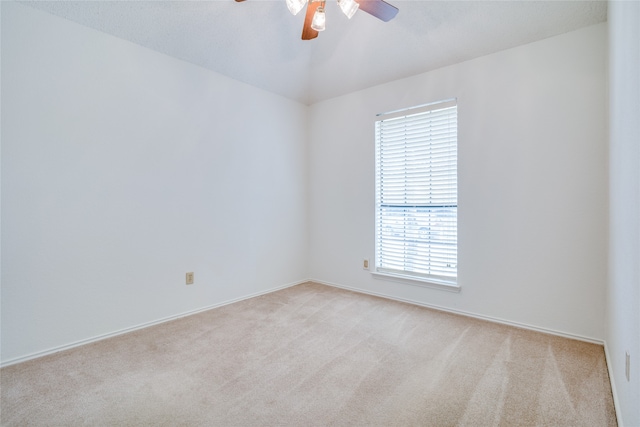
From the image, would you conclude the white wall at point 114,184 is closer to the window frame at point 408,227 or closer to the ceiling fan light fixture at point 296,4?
the window frame at point 408,227

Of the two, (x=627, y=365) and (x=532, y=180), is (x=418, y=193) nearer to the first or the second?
(x=532, y=180)

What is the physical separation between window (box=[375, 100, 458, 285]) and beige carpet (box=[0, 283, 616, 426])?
2.30ft

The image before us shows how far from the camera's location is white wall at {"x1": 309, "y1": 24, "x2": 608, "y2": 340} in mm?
2301

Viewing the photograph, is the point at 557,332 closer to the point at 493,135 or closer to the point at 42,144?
the point at 493,135

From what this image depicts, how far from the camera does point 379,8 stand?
1.99 metres

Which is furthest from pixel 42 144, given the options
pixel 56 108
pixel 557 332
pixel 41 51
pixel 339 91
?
pixel 557 332

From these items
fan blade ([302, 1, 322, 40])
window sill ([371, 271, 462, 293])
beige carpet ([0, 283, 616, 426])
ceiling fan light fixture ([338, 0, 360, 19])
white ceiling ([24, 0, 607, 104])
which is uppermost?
white ceiling ([24, 0, 607, 104])

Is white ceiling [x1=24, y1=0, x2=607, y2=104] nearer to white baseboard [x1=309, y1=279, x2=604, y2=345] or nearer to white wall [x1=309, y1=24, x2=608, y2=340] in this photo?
white wall [x1=309, y1=24, x2=608, y2=340]

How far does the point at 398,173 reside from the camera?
3.37 m

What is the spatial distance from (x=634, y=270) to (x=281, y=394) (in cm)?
171

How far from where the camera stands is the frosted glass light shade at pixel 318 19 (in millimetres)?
1909

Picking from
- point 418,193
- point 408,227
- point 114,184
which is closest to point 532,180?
point 418,193

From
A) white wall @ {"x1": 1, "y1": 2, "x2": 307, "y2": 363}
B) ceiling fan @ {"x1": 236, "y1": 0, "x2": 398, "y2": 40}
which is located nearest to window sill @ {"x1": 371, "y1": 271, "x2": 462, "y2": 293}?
white wall @ {"x1": 1, "y1": 2, "x2": 307, "y2": 363}

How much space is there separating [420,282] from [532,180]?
54.7 inches
